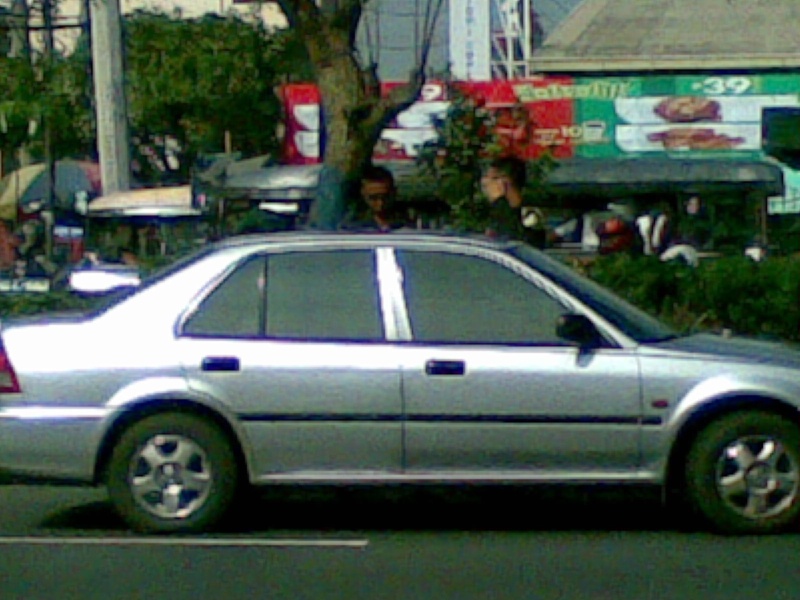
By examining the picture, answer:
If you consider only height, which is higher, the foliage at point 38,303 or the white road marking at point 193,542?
the foliage at point 38,303

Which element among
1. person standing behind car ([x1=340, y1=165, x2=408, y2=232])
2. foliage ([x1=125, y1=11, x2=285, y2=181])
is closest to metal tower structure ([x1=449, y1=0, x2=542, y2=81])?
foliage ([x1=125, y1=11, x2=285, y2=181])

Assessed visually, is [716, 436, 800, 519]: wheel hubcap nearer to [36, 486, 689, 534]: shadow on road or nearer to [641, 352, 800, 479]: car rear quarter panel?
[641, 352, 800, 479]: car rear quarter panel

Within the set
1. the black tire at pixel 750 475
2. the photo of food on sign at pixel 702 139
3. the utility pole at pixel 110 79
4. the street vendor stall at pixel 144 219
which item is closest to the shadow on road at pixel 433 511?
the black tire at pixel 750 475

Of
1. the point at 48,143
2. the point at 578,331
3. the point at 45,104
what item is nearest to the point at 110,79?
the point at 48,143

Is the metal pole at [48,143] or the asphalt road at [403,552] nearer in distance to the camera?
the asphalt road at [403,552]

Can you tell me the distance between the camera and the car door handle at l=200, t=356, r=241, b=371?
→ 9.70 meters

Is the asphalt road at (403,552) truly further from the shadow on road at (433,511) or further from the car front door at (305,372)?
the car front door at (305,372)

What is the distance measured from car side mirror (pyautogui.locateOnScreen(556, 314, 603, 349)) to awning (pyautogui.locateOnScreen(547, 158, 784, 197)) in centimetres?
2096

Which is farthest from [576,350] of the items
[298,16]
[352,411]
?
[298,16]

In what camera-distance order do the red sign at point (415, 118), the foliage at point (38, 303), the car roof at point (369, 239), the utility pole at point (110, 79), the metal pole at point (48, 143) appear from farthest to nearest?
the red sign at point (415, 118) → the metal pole at point (48, 143) → the utility pole at point (110, 79) → the foliage at point (38, 303) → the car roof at point (369, 239)

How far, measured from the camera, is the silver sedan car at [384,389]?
9.55m

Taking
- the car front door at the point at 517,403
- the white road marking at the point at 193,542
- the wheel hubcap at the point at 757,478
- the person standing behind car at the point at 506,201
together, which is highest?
the person standing behind car at the point at 506,201

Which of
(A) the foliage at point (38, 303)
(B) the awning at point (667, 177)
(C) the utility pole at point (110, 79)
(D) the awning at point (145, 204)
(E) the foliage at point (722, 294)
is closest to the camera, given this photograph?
(E) the foliage at point (722, 294)

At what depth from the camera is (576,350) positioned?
9617 millimetres
